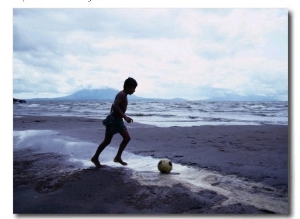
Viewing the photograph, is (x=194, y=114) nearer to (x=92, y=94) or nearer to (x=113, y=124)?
(x=92, y=94)

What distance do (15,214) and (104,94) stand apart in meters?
2.89

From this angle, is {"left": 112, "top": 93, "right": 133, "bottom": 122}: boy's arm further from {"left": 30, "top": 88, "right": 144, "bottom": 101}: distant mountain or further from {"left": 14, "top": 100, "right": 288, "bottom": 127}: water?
{"left": 14, "top": 100, "right": 288, "bottom": 127}: water

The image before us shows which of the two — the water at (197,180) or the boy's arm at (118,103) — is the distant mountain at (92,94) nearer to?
the water at (197,180)

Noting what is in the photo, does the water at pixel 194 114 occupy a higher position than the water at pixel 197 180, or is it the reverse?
the water at pixel 194 114

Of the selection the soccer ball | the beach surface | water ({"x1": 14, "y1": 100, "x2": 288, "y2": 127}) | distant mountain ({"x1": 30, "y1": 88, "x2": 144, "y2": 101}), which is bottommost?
the beach surface

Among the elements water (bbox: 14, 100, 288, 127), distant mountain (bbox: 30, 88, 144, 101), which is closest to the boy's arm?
distant mountain (bbox: 30, 88, 144, 101)

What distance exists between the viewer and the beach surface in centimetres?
373

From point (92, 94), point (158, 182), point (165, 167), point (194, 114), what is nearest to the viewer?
point (158, 182)

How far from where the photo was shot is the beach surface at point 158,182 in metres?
3.73

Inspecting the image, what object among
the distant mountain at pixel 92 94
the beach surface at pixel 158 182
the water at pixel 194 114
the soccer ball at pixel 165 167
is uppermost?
the distant mountain at pixel 92 94

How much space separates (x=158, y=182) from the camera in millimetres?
4203

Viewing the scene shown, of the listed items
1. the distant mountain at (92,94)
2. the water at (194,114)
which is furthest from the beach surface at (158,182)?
the water at (194,114)

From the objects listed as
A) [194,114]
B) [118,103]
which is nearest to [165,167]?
[118,103]

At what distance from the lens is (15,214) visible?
13.5 feet
